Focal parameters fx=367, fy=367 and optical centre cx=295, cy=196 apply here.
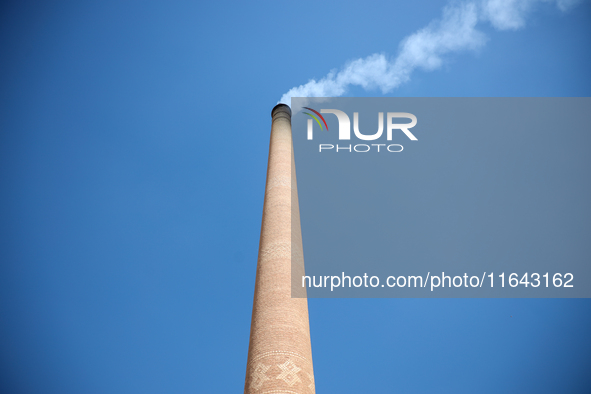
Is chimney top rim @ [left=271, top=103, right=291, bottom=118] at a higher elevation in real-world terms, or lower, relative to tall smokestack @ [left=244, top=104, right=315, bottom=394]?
higher

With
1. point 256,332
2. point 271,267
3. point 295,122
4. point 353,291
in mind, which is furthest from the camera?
point 353,291

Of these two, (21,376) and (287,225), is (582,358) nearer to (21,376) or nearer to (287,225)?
(287,225)

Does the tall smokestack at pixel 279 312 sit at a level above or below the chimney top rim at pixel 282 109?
below

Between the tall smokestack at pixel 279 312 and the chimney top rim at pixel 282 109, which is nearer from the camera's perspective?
the tall smokestack at pixel 279 312

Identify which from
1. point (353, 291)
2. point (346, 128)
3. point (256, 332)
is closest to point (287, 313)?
point (256, 332)

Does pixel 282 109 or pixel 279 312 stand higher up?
pixel 282 109

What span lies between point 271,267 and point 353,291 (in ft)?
40.8

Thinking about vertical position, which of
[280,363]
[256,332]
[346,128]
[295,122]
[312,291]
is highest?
[295,122]

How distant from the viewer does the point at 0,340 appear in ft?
90.2

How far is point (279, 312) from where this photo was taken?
7.36 m

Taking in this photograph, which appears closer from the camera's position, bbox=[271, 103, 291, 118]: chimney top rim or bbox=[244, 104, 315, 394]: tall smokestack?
bbox=[244, 104, 315, 394]: tall smokestack

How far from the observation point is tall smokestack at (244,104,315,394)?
628cm

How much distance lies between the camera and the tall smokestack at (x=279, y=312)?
6.28 meters

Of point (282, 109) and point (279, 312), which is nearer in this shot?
point (279, 312)
